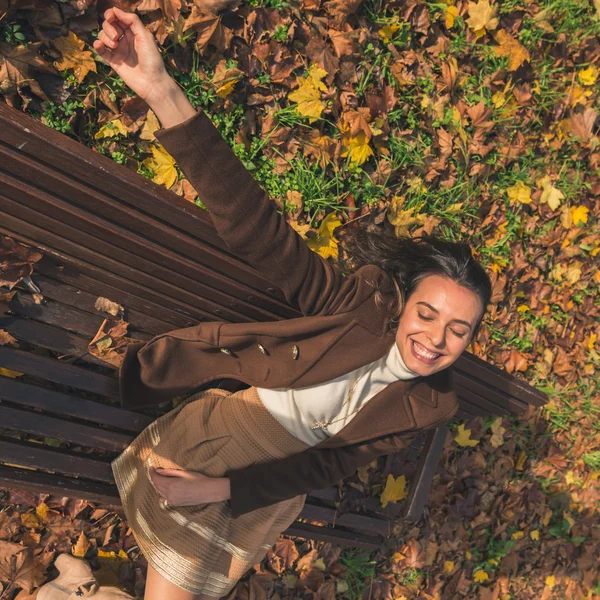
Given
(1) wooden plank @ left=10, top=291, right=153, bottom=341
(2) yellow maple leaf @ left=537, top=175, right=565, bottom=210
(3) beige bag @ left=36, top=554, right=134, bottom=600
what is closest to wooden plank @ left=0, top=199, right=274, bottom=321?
(1) wooden plank @ left=10, top=291, right=153, bottom=341

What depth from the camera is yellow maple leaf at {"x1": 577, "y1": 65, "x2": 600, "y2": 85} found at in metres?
3.65

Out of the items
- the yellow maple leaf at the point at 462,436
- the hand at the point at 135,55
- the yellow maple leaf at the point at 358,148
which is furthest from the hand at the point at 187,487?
the yellow maple leaf at the point at 462,436

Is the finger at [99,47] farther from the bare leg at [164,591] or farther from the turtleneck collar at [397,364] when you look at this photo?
the bare leg at [164,591]

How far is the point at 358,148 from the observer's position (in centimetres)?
284

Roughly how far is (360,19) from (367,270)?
4.81ft

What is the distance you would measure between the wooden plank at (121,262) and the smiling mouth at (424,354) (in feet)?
2.15

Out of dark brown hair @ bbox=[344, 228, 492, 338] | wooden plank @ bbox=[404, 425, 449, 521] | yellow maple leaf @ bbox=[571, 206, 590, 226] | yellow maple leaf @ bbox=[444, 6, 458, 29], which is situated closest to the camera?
dark brown hair @ bbox=[344, 228, 492, 338]

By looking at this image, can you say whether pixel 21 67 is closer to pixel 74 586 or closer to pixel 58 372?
pixel 58 372

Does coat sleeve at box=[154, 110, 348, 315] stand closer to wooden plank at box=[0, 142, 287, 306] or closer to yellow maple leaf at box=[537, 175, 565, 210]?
wooden plank at box=[0, 142, 287, 306]

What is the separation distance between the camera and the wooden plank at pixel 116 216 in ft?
5.50

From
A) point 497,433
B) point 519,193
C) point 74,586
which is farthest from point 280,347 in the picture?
point 497,433

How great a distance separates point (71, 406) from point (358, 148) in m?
1.87

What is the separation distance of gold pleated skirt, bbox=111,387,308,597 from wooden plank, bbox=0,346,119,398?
274mm

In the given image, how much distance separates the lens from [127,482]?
7.64 feet
